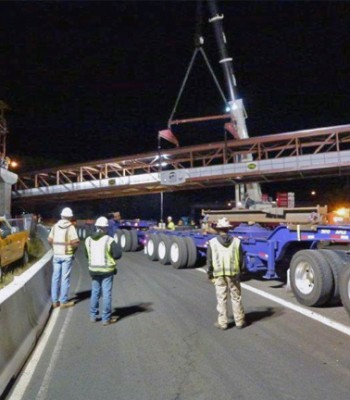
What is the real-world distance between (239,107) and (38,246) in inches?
599

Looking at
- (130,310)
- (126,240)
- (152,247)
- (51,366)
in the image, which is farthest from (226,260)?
(126,240)

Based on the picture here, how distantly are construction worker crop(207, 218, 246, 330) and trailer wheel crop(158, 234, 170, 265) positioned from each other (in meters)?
8.68

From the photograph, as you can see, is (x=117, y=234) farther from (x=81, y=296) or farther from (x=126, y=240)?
(x=81, y=296)

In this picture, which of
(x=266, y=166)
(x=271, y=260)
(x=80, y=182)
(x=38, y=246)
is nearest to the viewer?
(x=271, y=260)

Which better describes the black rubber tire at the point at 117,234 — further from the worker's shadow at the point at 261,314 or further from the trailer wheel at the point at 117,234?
the worker's shadow at the point at 261,314

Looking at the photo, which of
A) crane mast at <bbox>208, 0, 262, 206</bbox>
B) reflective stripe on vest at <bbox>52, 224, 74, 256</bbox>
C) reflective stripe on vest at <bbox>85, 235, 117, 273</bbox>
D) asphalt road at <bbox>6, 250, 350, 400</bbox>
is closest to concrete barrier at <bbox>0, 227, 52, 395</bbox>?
asphalt road at <bbox>6, 250, 350, 400</bbox>

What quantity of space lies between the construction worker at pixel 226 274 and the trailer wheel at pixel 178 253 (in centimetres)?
738

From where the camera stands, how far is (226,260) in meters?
6.57

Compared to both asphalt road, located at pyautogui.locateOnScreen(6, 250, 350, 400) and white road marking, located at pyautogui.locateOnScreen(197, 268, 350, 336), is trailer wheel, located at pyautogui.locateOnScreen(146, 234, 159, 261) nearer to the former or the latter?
white road marking, located at pyautogui.locateOnScreen(197, 268, 350, 336)

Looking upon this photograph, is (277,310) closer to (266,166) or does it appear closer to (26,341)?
(26,341)

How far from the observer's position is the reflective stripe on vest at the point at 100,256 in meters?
6.93

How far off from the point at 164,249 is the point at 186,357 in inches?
407

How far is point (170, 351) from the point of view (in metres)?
5.53

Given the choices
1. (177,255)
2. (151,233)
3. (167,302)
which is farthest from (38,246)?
(167,302)
